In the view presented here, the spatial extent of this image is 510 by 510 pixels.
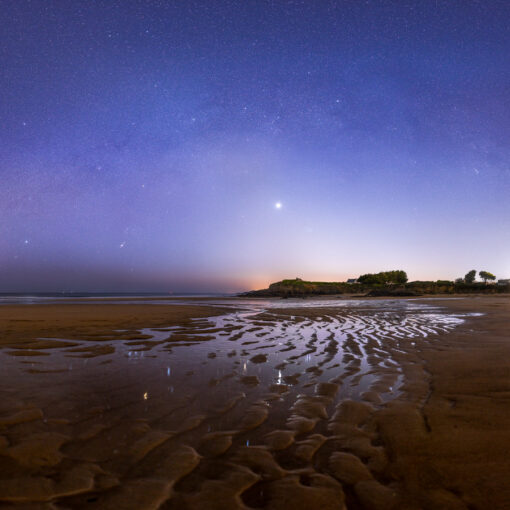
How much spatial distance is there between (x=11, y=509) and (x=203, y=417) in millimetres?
1700

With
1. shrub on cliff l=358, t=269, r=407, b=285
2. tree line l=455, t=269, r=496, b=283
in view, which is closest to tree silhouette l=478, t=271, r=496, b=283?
tree line l=455, t=269, r=496, b=283

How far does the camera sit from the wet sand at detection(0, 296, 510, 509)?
75.7 inches

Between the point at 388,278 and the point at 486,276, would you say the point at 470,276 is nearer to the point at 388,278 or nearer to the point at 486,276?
the point at 486,276

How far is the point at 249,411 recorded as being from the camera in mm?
3336

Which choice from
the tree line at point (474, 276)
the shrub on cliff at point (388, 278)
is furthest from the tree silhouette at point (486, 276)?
the shrub on cliff at point (388, 278)

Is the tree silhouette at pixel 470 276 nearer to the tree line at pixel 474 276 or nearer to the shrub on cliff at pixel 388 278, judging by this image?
the tree line at pixel 474 276

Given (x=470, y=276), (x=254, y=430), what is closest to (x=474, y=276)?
(x=470, y=276)

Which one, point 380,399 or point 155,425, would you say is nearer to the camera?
point 155,425

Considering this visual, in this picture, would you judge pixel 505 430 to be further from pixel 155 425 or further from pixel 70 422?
pixel 70 422

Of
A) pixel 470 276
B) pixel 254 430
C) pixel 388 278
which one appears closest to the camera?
pixel 254 430

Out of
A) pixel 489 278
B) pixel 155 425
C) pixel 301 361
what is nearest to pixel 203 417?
pixel 155 425

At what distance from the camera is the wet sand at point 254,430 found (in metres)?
1.92

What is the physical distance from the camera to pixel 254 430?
9.39 ft

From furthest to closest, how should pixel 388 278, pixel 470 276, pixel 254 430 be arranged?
pixel 470 276 < pixel 388 278 < pixel 254 430
